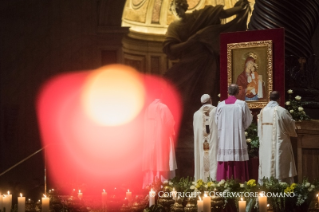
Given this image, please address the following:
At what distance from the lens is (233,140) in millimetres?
11750

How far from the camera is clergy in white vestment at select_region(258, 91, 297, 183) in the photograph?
11633 mm

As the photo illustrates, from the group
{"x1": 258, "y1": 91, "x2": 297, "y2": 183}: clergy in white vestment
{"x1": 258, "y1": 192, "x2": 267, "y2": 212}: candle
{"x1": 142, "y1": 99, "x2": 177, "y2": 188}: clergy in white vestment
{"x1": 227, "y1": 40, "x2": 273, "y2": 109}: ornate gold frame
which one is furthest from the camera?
{"x1": 142, "y1": 99, "x2": 177, "y2": 188}: clergy in white vestment

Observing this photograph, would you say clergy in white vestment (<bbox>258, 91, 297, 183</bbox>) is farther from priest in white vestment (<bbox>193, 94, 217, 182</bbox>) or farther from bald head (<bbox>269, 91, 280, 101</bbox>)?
priest in white vestment (<bbox>193, 94, 217, 182</bbox>)

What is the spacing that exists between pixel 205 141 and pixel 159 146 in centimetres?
129

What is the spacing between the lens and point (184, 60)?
16.3 meters

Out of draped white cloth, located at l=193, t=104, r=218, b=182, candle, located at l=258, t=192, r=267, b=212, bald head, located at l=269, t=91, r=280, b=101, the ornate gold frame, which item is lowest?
candle, located at l=258, t=192, r=267, b=212

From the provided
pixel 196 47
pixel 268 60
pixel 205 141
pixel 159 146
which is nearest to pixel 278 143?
pixel 205 141

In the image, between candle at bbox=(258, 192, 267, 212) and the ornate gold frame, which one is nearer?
candle at bbox=(258, 192, 267, 212)

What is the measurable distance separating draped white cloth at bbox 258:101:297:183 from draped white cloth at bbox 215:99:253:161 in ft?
1.09

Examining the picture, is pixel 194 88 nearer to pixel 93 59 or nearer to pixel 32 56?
pixel 93 59

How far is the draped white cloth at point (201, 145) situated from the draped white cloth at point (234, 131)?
61cm

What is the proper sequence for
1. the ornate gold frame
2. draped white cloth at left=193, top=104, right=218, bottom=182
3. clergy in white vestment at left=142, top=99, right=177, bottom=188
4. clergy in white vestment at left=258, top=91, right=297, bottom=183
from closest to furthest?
clergy in white vestment at left=258, top=91, right=297, bottom=183 → draped white cloth at left=193, top=104, right=218, bottom=182 → the ornate gold frame → clergy in white vestment at left=142, top=99, right=177, bottom=188

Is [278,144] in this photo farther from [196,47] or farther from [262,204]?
[196,47]

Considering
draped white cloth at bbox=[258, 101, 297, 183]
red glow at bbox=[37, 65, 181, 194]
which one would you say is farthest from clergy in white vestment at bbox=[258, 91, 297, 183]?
red glow at bbox=[37, 65, 181, 194]
